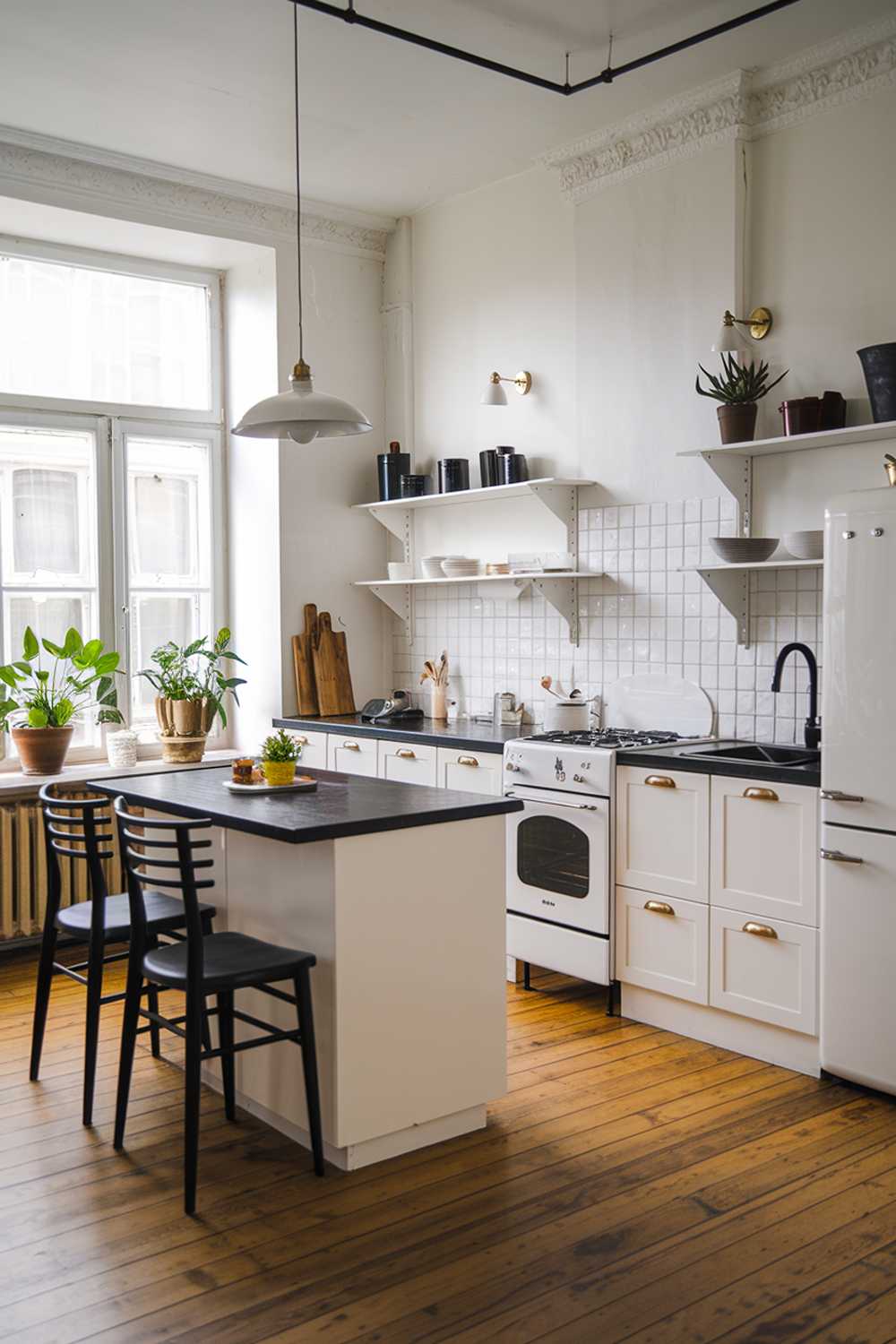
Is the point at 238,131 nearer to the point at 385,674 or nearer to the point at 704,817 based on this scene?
the point at 385,674

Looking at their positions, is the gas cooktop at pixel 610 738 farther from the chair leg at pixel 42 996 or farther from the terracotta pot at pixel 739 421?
the chair leg at pixel 42 996

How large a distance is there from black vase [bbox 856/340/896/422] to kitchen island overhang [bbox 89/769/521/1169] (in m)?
1.73

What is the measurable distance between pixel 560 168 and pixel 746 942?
3293 millimetres

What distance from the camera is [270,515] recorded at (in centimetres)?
581

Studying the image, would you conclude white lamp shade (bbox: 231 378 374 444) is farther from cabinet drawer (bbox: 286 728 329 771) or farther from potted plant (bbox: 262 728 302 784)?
cabinet drawer (bbox: 286 728 329 771)

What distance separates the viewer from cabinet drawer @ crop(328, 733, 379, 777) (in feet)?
17.4

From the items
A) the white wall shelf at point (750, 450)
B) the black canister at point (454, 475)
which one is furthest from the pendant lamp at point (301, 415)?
the black canister at point (454, 475)

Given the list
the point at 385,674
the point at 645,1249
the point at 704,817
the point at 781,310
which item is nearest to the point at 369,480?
the point at 385,674

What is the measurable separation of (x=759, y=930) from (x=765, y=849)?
0.85ft

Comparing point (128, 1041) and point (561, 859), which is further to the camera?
point (561, 859)

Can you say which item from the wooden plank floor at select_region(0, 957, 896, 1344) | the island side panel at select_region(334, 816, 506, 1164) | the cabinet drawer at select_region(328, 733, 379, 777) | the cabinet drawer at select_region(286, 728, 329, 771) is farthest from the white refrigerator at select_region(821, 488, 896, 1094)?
the cabinet drawer at select_region(286, 728, 329, 771)

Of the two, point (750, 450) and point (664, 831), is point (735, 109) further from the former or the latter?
point (664, 831)

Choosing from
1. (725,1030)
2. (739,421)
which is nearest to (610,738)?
(725,1030)

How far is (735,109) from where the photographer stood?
437 cm
